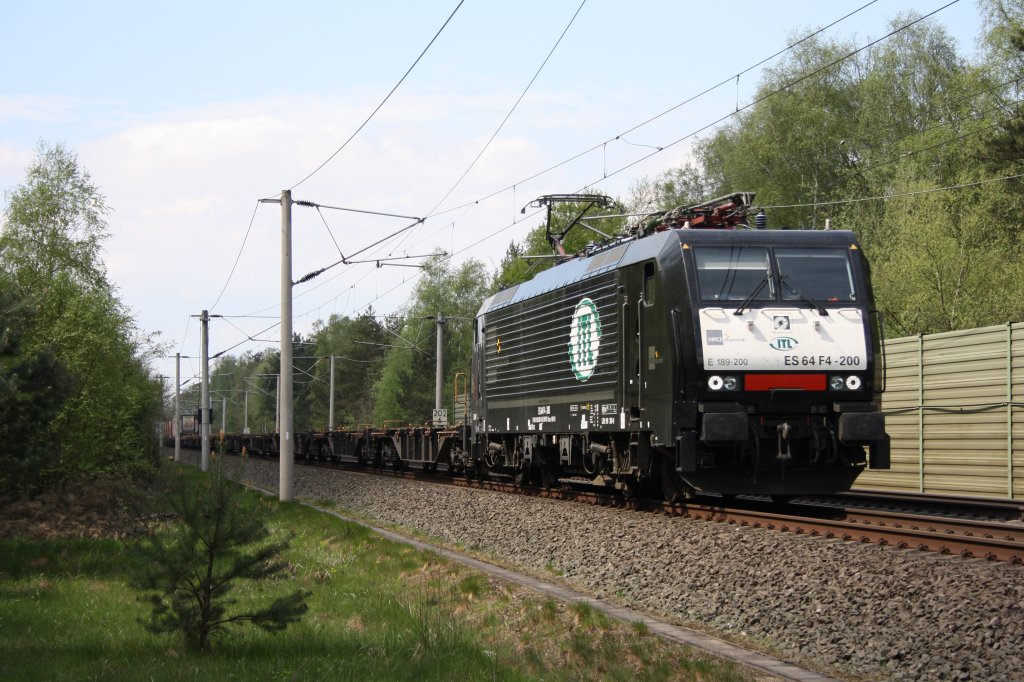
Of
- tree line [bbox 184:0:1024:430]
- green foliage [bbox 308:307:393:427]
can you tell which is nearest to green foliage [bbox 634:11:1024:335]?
tree line [bbox 184:0:1024:430]

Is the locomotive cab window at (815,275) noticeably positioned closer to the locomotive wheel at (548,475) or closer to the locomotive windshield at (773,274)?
the locomotive windshield at (773,274)

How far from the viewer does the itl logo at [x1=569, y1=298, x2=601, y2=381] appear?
53.2 feet

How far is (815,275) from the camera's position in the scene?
45.0 ft

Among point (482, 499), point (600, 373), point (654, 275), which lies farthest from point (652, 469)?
point (482, 499)

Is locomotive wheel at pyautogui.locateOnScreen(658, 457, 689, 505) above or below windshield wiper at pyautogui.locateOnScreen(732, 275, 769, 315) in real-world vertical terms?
below

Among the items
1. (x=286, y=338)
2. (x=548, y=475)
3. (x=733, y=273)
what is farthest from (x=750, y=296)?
(x=286, y=338)

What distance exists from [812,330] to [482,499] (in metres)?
7.39

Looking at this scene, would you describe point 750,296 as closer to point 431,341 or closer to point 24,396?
point 24,396

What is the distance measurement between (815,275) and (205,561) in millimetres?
8637

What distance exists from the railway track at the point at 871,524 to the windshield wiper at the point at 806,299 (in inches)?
96.4

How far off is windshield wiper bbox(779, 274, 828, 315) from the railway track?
8.03 ft

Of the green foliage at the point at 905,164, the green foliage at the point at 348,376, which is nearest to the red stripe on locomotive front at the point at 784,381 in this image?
the green foliage at the point at 905,164

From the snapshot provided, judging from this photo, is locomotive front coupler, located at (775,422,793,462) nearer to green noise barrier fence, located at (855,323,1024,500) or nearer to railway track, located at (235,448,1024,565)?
railway track, located at (235,448,1024,565)

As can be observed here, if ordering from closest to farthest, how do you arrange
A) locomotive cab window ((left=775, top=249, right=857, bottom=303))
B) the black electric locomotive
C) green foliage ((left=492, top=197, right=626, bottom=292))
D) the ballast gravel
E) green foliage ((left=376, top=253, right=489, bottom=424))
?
the ballast gravel → the black electric locomotive → locomotive cab window ((left=775, top=249, right=857, bottom=303)) → green foliage ((left=492, top=197, right=626, bottom=292)) → green foliage ((left=376, top=253, right=489, bottom=424))
